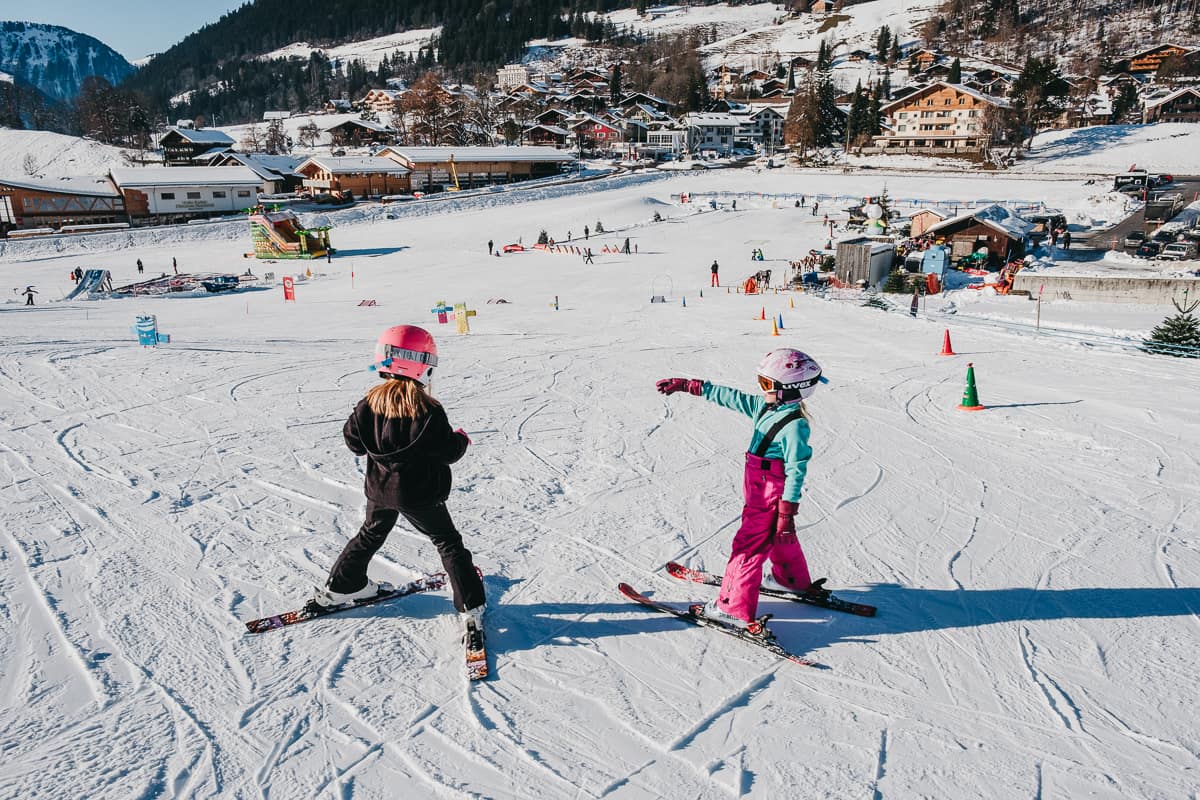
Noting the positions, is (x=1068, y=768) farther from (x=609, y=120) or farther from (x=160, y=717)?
(x=609, y=120)

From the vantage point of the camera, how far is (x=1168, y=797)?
284cm

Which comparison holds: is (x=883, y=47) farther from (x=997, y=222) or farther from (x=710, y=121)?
(x=997, y=222)

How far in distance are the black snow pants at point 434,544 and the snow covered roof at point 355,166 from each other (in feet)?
174

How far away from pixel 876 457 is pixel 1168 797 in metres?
4.55

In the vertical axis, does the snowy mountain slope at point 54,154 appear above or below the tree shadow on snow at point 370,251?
above

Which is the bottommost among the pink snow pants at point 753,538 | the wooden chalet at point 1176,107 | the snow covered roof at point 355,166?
the pink snow pants at point 753,538

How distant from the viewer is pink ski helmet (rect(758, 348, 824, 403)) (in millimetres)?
3648

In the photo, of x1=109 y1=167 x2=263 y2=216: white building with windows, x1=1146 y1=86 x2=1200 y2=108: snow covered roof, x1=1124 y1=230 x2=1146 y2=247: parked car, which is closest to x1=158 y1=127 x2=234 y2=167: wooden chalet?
x1=109 y1=167 x2=263 y2=216: white building with windows

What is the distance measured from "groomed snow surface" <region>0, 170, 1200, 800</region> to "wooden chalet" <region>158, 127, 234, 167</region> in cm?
7033

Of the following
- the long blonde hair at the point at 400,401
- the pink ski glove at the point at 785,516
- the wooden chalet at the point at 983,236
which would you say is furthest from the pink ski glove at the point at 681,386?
the wooden chalet at the point at 983,236

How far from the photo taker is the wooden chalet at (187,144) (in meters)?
69.2

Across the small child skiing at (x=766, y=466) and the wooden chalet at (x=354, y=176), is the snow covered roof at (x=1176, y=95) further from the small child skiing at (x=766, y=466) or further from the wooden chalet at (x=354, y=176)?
the small child skiing at (x=766, y=466)

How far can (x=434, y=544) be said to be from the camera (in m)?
3.64

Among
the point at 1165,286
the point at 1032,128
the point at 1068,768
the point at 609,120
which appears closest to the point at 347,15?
the point at 609,120
